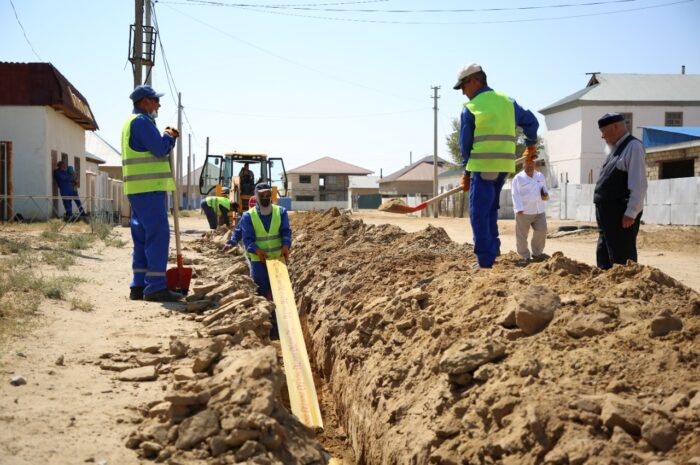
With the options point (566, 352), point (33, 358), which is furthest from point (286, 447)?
point (33, 358)

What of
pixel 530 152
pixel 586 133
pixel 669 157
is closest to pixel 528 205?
pixel 530 152

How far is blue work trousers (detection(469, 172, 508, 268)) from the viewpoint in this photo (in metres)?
5.92

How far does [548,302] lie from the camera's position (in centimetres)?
379

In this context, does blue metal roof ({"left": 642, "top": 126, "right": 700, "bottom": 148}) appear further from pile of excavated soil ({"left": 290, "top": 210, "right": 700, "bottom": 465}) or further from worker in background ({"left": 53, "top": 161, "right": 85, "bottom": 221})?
pile of excavated soil ({"left": 290, "top": 210, "right": 700, "bottom": 465})

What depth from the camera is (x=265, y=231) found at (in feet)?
25.7

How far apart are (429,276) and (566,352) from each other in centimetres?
263

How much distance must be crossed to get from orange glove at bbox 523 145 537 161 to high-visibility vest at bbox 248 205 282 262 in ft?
9.33

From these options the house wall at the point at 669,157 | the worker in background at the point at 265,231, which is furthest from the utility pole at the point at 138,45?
the house wall at the point at 669,157

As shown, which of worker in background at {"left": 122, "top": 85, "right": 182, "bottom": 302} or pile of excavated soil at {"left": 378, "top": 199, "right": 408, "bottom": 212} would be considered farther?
pile of excavated soil at {"left": 378, "top": 199, "right": 408, "bottom": 212}

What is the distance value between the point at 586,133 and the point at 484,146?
32390mm

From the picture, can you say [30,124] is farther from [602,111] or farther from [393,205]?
[602,111]

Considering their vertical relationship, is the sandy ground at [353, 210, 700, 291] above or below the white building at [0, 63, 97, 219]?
below

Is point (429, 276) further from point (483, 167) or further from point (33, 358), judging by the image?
point (33, 358)

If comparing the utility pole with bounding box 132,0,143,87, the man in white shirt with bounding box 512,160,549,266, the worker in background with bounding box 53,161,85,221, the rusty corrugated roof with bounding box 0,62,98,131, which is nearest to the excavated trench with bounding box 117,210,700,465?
the man in white shirt with bounding box 512,160,549,266
